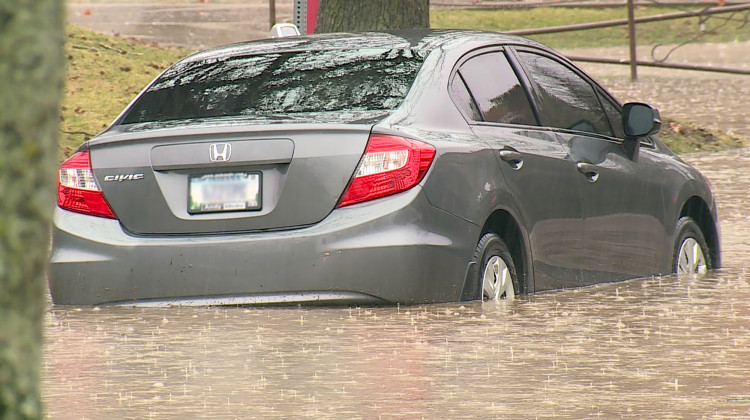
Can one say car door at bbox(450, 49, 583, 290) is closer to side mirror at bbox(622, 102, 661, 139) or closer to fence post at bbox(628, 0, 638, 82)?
side mirror at bbox(622, 102, 661, 139)

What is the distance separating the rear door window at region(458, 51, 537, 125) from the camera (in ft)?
23.1

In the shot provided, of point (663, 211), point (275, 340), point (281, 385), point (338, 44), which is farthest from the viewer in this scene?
point (663, 211)

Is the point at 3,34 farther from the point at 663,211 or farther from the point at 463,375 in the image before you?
the point at 663,211

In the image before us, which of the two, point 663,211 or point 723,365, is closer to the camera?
point 723,365

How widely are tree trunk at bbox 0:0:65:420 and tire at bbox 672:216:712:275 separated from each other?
6719 millimetres

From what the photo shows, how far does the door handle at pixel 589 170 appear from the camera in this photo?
752cm

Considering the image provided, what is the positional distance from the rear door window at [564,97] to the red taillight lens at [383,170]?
4.79 ft

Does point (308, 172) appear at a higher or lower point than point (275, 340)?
higher

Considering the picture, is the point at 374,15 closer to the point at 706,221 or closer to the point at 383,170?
the point at 706,221

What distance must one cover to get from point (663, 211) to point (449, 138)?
7.04 feet

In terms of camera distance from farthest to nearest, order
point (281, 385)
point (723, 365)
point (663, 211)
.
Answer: point (663, 211), point (723, 365), point (281, 385)

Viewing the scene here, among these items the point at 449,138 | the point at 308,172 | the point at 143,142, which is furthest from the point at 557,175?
the point at 143,142

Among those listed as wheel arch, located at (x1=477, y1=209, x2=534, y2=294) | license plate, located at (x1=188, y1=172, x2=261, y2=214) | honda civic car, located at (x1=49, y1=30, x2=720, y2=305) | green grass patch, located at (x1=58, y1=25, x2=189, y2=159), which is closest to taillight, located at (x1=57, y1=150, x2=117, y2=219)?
honda civic car, located at (x1=49, y1=30, x2=720, y2=305)

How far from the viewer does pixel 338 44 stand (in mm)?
7266
